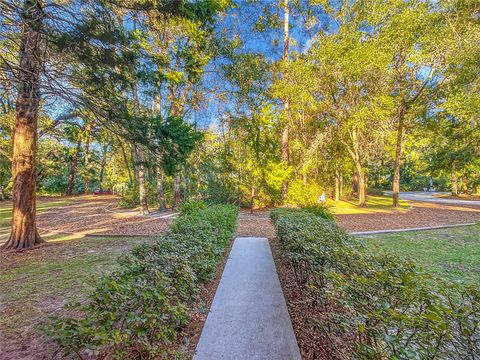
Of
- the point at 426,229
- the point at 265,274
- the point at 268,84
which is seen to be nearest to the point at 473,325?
the point at 265,274

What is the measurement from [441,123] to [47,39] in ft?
65.1

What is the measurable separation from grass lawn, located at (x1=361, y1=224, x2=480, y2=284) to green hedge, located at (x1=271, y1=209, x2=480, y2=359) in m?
1.07

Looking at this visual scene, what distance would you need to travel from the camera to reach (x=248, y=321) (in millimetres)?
2920

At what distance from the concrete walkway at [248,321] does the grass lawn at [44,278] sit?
1.46m

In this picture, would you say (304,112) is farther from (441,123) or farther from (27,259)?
Answer: (27,259)

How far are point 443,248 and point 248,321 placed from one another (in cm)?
599

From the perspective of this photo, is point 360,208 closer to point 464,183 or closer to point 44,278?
point 44,278

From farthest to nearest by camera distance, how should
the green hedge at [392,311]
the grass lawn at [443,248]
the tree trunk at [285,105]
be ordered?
the tree trunk at [285,105] → the grass lawn at [443,248] → the green hedge at [392,311]

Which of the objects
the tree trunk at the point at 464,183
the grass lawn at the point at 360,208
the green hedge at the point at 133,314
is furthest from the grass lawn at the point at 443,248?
the tree trunk at the point at 464,183

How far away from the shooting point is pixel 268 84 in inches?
595

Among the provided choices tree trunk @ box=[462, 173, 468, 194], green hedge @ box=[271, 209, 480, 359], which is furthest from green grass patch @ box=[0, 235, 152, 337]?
tree trunk @ box=[462, 173, 468, 194]

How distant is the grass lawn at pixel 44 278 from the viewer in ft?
9.53

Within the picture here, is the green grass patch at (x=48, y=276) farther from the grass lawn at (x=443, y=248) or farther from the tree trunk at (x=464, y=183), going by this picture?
the tree trunk at (x=464, y=183)

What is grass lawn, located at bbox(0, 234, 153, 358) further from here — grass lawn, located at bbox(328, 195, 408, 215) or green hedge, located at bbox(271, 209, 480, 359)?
grass lawn, located at bbox(328, 195, 408, 215)
